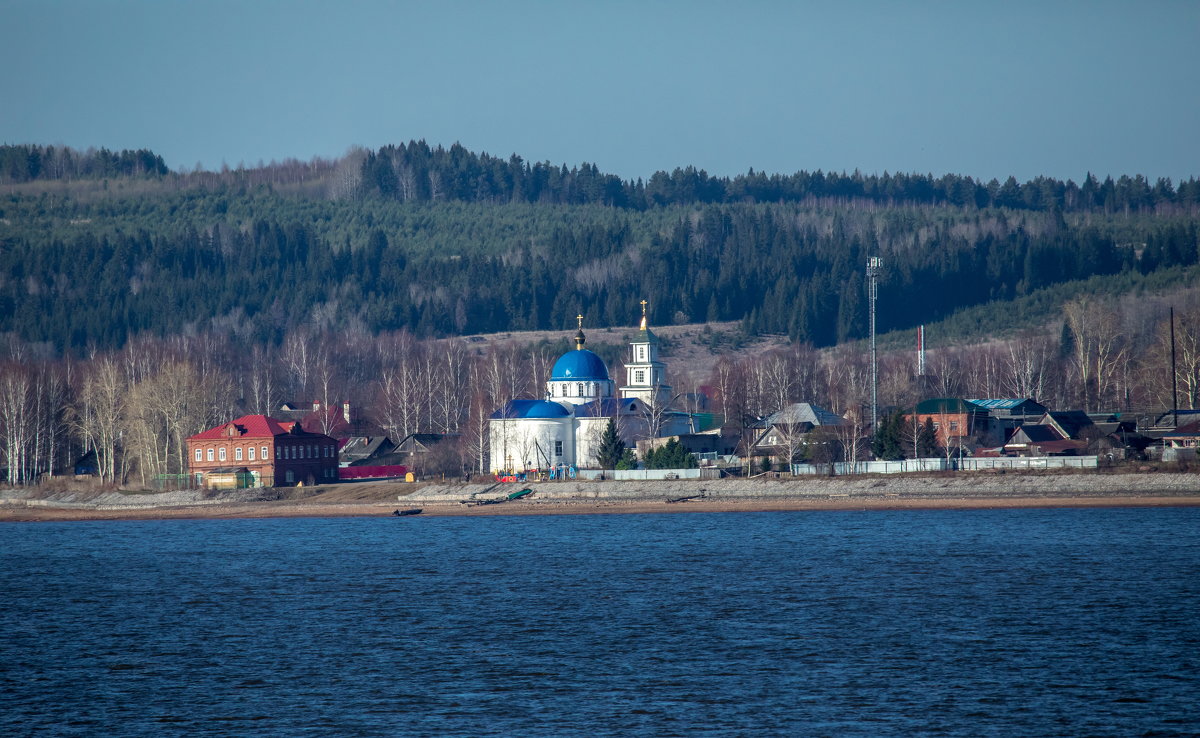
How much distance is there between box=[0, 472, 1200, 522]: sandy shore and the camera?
58.3 metres

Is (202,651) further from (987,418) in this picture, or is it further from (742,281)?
(742,281)

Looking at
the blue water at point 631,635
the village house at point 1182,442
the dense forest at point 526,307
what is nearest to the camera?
the blue water at point 631,635

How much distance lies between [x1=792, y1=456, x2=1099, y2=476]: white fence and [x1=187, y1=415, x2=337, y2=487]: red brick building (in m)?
27.8

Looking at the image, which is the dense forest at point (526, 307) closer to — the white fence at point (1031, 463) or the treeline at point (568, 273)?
the treeline at point (568, 273)

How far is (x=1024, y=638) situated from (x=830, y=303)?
128m

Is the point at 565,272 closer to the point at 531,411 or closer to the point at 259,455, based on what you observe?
the point at 531,411

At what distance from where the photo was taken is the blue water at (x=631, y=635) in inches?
877

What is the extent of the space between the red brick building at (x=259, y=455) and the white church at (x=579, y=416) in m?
10.1

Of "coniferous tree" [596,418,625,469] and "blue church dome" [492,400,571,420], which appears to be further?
"blue church dome" [492,400,571,420]

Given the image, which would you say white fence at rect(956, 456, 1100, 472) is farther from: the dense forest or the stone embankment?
the dense forest

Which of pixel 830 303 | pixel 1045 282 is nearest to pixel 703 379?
pixel 830 303

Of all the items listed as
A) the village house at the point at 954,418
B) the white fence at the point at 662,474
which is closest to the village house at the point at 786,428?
the village house at the point at 954,418

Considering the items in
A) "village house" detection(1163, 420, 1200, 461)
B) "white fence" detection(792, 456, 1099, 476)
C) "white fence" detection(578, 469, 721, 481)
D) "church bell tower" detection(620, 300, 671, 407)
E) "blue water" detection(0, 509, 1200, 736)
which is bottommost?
"blue water" detection(0, 509, 1200, 736)

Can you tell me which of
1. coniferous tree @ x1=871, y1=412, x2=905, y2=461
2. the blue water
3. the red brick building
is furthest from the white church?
the blue water
